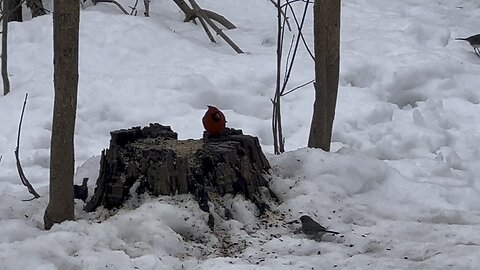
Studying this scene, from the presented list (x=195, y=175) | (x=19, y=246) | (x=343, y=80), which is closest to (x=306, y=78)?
(x=343, y=80)

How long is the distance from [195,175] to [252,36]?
5.19m

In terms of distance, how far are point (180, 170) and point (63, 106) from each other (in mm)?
550

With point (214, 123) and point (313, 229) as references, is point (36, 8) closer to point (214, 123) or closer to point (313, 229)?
point (214, 123)

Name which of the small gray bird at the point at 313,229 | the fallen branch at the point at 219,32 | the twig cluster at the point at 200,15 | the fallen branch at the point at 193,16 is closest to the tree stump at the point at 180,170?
the small gray bird at the point at 313,229

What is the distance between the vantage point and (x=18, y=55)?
6902 millimetres

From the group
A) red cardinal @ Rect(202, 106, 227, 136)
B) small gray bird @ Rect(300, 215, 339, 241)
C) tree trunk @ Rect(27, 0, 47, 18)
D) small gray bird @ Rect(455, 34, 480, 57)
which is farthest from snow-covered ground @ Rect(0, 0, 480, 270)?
tree trunk @ Rect(27, 0, 47, 18)

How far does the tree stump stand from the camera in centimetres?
297

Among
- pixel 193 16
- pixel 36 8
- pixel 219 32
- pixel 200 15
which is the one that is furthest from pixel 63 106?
pixel 36 8

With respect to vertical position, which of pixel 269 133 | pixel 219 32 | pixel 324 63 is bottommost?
pixel 269 133

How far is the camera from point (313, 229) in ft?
9.55

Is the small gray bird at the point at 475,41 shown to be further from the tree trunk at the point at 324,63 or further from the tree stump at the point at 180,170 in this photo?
the tree stump at the point at 180,170

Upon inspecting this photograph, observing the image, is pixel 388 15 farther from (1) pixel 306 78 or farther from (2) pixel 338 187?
(2) pixel 338 187

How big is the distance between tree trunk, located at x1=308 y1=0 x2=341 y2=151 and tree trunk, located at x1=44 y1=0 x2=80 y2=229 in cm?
144

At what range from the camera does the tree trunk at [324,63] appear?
147 inches
